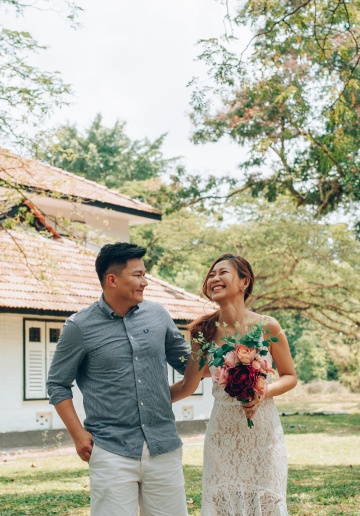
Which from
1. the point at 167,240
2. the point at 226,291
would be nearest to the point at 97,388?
the point at 226,291

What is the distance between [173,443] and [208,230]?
2800 cm

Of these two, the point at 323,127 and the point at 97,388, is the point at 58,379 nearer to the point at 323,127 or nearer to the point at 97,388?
the point at 97,388

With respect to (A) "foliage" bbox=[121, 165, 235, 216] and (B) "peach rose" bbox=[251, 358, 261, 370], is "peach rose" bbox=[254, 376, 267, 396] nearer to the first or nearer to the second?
(B) "peach rose" bbox=[251, 358, 261, 370]

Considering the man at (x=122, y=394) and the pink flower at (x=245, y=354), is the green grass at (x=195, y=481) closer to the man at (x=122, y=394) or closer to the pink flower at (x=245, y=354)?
the man at (x=122, y=394)

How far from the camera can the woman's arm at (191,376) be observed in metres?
4.87

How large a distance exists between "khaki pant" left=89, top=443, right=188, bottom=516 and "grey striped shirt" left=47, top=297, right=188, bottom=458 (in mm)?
57

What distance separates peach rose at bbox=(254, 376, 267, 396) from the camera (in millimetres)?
4406

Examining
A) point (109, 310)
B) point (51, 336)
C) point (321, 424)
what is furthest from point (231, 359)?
point (321, 424)

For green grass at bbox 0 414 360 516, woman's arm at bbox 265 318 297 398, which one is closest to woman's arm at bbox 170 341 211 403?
woman's arm at bbox 265 318 297 398

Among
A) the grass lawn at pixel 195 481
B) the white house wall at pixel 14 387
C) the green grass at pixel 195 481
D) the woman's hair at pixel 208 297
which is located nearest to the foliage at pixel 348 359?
the grass lawn at pixel 195 481

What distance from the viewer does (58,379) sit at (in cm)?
466

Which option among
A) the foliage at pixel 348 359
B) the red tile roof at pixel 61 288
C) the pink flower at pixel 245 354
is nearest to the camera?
the pink flower at pixel 245 354

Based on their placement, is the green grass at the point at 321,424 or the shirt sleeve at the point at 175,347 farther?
the green grass at the point at 321,424

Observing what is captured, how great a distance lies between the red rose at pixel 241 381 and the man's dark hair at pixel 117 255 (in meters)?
0.86
